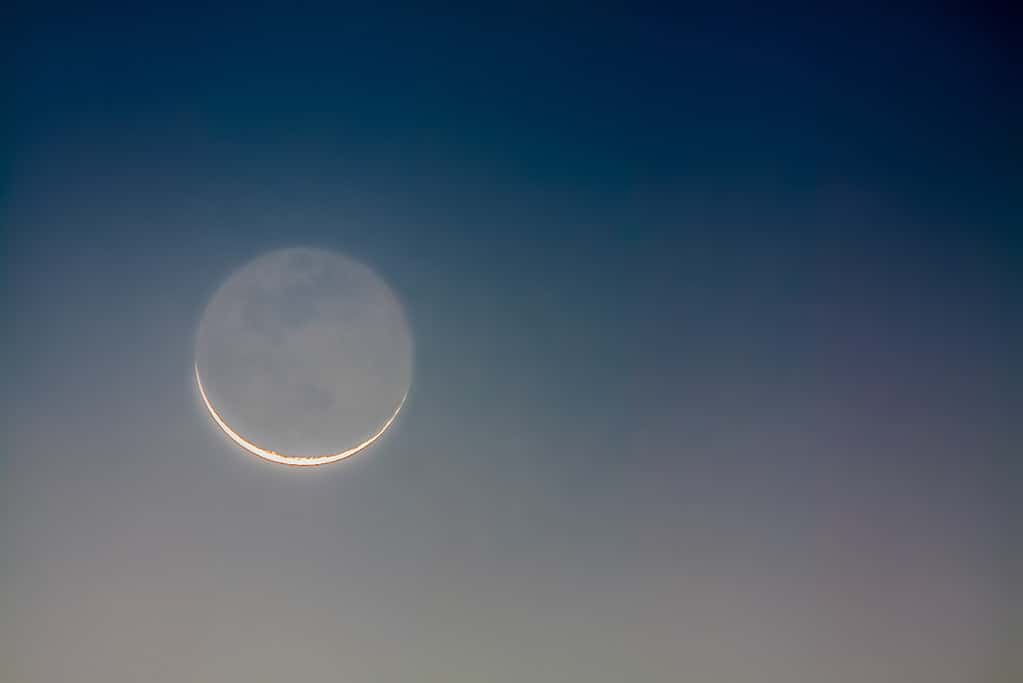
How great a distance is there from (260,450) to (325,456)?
4.65 ft

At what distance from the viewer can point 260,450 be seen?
19516mm

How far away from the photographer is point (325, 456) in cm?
1973
